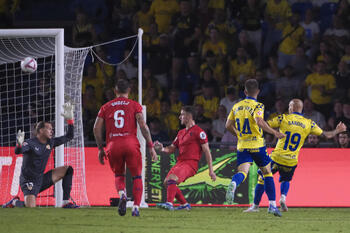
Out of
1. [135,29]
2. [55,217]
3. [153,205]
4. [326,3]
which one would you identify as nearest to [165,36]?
[135,29]

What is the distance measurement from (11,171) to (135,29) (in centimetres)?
562

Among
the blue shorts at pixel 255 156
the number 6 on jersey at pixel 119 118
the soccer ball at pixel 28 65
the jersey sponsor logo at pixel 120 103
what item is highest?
the soccer ball at pixel 28 65

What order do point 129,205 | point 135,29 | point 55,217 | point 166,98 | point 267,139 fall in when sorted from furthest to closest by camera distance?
point 135,29 < point 166,98 < point 267,139 < point 129,205 < point 55,217

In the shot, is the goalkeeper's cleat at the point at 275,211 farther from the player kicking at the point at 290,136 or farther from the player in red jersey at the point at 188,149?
the player in red jersey at the point at 188,149

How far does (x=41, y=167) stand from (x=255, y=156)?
138 inches

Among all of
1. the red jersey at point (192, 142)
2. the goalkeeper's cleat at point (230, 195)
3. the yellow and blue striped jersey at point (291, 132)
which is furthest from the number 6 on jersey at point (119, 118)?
the yellow and blue striped jersey at point (291, 132)

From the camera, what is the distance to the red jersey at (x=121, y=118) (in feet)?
29.2

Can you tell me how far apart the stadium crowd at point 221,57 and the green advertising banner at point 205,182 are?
5.16 ft

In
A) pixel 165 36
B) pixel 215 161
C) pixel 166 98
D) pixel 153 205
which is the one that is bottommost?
pixel 153 205

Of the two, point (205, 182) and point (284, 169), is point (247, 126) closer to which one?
point (284, 169)

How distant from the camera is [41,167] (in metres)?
11.3

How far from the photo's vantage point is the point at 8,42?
12.7 meters

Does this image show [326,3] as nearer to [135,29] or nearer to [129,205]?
[135,29]

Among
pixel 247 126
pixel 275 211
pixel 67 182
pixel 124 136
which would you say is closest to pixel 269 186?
pixel 275 211
